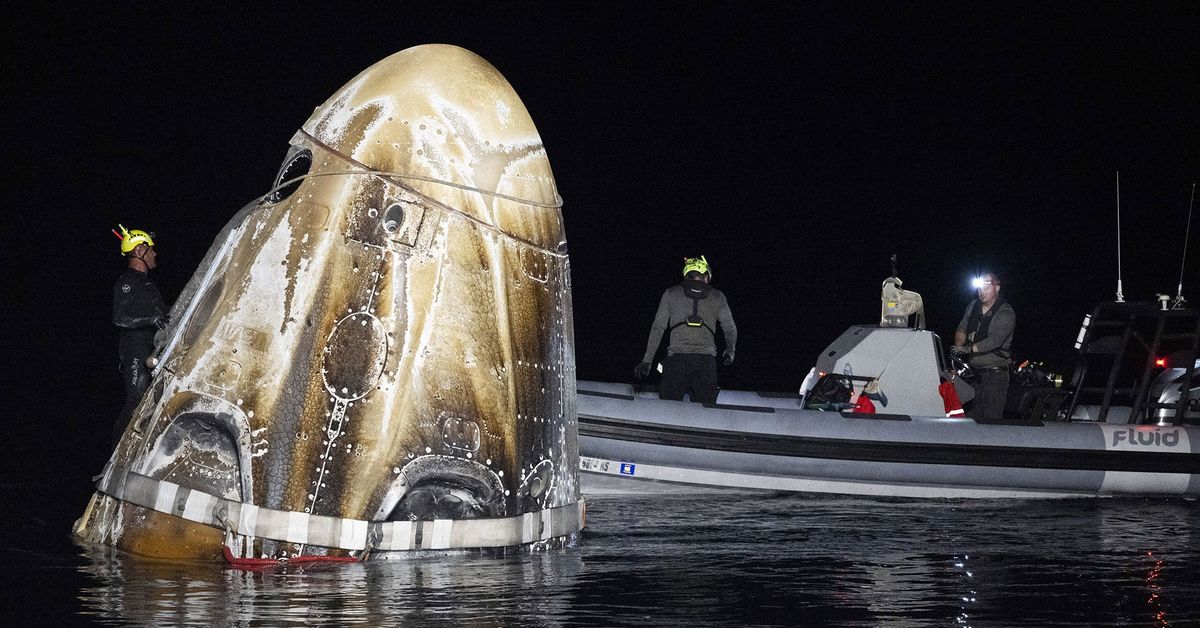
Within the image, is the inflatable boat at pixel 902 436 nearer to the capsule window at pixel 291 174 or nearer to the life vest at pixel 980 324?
the life vest at pixel 980 324

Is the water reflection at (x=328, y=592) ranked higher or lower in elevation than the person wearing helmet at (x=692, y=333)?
lower

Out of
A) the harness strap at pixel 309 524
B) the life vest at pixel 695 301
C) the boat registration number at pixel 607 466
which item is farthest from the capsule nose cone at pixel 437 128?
the life vest at pixel 695 301

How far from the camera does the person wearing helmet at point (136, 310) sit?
8.00 meters

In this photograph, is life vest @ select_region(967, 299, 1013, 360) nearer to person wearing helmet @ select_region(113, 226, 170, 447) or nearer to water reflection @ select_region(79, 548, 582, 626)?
person wearing helmet @ select_region(113, 226, 170, 447)

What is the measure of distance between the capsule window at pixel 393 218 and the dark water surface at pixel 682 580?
1170mm

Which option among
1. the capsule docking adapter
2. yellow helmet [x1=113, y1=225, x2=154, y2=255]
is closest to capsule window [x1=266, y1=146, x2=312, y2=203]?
the capsule docking adapter

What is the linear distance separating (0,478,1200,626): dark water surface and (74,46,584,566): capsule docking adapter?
138 millimetres

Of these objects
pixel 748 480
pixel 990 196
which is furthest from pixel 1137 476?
pixel 990 196

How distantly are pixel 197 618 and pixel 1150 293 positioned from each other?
49.8 meters

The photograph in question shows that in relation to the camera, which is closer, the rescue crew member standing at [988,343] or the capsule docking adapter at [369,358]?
the capsule docking adapter at [369,358]

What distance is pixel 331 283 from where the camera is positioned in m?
5.20

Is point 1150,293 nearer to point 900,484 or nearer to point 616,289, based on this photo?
point 616,289

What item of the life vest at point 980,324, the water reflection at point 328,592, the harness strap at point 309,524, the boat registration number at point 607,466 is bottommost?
the water reflection at point 328,592

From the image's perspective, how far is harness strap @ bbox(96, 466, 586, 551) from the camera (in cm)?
511
